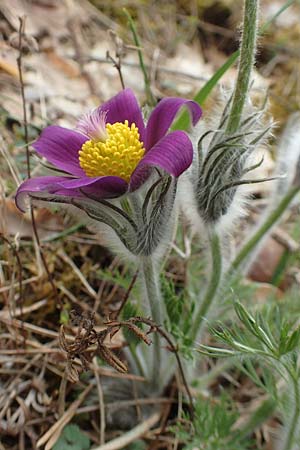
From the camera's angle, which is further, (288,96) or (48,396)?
(288,96)

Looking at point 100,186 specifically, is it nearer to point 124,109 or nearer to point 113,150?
point 113,150

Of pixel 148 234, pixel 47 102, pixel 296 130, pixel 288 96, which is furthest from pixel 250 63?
pixel 288 96

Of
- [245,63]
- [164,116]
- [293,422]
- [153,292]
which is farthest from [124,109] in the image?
[293,422]

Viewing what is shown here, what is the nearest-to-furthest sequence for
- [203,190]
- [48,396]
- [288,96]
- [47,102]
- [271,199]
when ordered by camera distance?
[203,190]
[48,396]
[271,199]
[47,102]
[288,96]

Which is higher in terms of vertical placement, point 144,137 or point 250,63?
point 250,63

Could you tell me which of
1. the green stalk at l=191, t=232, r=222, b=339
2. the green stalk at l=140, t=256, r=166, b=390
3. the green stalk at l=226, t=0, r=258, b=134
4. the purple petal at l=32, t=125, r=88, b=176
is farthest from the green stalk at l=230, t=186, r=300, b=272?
the purple petal at l=32, t=125, r=88, b=176

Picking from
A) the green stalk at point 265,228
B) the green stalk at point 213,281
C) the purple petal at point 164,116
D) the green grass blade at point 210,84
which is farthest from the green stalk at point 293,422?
the green grass blade at point 210,84

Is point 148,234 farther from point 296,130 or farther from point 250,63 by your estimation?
point 296,130

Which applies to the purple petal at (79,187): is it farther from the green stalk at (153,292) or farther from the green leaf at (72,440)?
the green leaf at (72,440)
